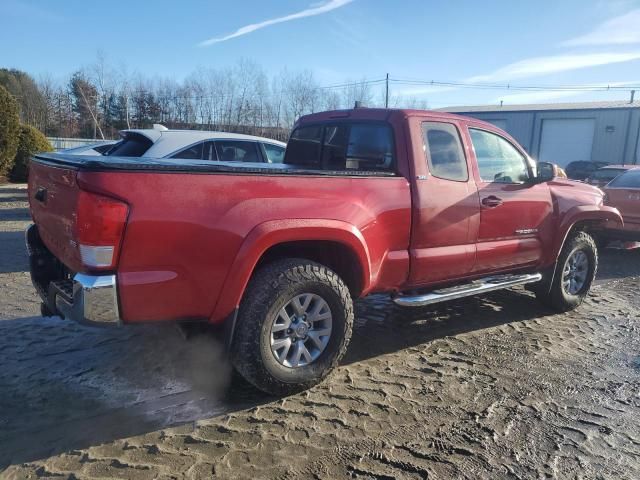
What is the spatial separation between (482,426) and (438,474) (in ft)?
2.06

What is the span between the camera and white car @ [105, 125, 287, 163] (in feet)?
23.5

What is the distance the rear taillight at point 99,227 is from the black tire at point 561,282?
457cm

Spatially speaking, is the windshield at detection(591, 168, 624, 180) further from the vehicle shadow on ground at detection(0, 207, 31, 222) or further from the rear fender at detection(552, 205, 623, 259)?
the vehicle shadow on ground at detection(0, 207, 31, 222)

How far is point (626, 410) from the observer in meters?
3.46

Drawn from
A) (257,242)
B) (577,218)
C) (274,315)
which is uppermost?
(257,242)

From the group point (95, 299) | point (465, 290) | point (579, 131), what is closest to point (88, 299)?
point (95, 299)

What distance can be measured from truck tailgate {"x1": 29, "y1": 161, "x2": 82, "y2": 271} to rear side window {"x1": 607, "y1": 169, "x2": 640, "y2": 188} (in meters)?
9.17

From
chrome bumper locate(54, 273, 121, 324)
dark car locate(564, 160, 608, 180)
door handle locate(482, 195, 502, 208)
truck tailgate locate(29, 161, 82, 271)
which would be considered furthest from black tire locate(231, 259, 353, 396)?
dark car locate(564, 160, 608, 180)

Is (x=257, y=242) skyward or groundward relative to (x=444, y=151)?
groundward

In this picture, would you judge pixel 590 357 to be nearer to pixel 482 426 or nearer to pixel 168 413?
pixel 482 426

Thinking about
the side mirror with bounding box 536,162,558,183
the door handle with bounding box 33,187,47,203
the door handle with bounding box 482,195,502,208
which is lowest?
the door handle with bounding box 482,195,502,208

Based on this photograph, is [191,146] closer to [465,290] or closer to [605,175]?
[465,290]

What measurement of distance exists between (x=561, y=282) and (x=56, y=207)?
491 centimetres

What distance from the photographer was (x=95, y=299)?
2771 millimetres
